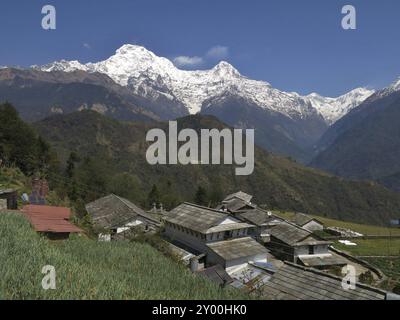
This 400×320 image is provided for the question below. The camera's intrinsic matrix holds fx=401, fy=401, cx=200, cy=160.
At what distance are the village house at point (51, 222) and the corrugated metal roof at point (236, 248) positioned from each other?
49.5 feet

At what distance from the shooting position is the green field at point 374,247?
203 feet

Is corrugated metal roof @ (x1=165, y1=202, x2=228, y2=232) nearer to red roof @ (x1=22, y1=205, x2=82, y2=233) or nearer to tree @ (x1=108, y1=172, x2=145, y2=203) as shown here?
red roof @ (x1=22, y1=205, x2=82, y2=233)

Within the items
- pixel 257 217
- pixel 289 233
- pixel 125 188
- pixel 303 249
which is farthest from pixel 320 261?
pixel 125 188

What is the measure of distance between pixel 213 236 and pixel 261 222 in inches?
740

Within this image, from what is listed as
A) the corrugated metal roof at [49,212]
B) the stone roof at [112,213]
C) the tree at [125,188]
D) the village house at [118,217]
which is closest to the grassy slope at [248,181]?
the tree at [125,188]

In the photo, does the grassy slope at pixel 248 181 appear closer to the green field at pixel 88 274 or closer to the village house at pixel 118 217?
the village house at pixel 118 217

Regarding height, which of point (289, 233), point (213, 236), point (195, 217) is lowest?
point (289, 233)

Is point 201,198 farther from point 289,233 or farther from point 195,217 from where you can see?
point 195,217

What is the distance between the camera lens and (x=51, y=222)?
874 inches
